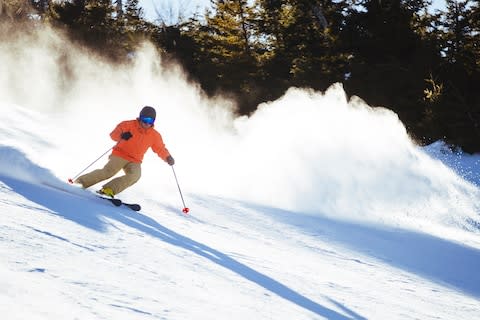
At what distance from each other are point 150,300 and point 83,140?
9172 mm

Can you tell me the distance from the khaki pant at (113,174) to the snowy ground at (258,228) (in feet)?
1.14

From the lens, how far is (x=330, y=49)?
64.8ft

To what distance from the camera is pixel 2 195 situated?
4.74 m

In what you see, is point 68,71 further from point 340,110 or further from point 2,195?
point 2,195

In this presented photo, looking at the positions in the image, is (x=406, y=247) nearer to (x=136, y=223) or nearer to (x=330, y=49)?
(x=136, y=223)

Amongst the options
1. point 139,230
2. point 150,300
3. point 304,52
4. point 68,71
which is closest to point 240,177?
point 139,230

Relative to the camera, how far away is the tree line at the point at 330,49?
15820 millimetres

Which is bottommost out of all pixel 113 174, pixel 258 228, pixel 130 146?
pixel 258 228

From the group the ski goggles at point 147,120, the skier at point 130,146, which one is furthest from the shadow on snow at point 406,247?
the ski goggles at point 147,120

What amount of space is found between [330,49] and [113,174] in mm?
15200

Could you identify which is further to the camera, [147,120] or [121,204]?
[147,120]

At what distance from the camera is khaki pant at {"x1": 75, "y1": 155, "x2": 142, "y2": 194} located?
617 centimetres

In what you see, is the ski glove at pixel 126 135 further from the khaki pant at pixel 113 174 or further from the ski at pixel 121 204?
the ski at pixel 121 204

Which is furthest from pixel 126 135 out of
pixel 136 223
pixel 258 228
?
pixel 258 228
